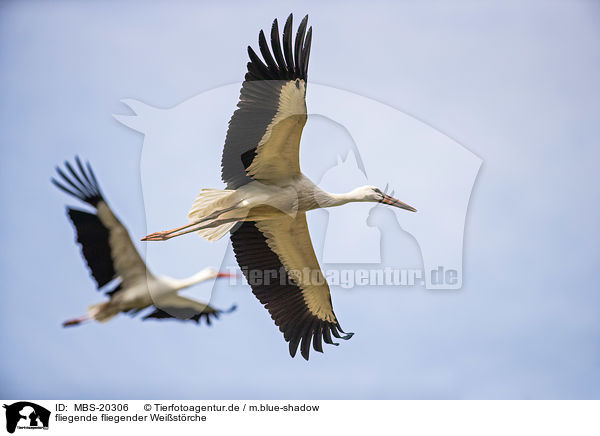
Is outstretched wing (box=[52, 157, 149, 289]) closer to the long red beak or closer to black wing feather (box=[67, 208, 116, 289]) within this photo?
black wing feather (box=[67, 208, 116, 289])

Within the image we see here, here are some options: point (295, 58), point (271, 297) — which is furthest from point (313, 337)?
point (295, 58)

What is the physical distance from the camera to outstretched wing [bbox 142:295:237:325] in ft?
28.8

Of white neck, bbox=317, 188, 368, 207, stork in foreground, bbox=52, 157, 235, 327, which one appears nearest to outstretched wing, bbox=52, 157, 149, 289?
stork in foreground, bbox=52, 157, 235, 327

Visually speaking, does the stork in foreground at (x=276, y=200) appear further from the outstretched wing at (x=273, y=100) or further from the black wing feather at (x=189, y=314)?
the black wing feather at (x=189, y=314)

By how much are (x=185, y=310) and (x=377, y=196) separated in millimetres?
2296

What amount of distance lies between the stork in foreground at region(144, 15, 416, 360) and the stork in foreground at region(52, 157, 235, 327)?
57cm

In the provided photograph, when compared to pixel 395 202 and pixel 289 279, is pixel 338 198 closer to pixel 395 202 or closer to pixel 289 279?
Result: pixel 395 202

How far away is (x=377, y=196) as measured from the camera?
8.45m

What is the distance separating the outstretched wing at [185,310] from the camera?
345 inches

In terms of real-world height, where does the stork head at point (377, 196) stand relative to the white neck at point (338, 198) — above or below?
above
